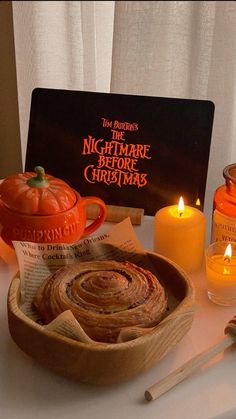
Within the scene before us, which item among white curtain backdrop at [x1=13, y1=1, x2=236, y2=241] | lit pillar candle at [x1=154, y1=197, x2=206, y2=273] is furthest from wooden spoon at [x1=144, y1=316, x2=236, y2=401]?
white curtain backdrop at [x1=13, y1=1, x2=236, y2=241]

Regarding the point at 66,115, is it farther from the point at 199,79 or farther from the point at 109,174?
the point at 199,79

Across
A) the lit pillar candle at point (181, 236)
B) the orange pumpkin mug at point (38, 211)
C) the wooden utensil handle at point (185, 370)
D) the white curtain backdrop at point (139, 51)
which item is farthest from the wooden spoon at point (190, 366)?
the white curtain backdrop at point (139, 51)

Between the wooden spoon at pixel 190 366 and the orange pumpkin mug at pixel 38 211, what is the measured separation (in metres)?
0.26

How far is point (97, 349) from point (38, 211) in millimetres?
274

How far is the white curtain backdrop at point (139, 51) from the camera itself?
1.06 meters

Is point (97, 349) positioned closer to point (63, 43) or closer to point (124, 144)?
point (124, 144)

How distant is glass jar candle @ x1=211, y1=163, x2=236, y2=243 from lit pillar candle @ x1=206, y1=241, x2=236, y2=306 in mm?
36

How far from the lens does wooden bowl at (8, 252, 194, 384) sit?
62cm

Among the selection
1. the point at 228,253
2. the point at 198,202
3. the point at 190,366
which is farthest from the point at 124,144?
the point at 190,366

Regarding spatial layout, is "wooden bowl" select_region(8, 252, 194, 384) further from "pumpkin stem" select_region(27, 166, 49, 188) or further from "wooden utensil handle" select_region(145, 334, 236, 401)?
"pumpkin stem" select_region(27, 166, 49, 188)

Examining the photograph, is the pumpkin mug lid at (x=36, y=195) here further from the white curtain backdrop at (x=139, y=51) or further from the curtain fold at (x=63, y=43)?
the curtain fold at (x=63, y=43)

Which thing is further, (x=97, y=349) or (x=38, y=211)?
(x=38, y=211)

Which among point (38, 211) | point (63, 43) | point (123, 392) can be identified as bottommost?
point (123, 392)

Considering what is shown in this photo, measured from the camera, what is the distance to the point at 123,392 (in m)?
0.65
